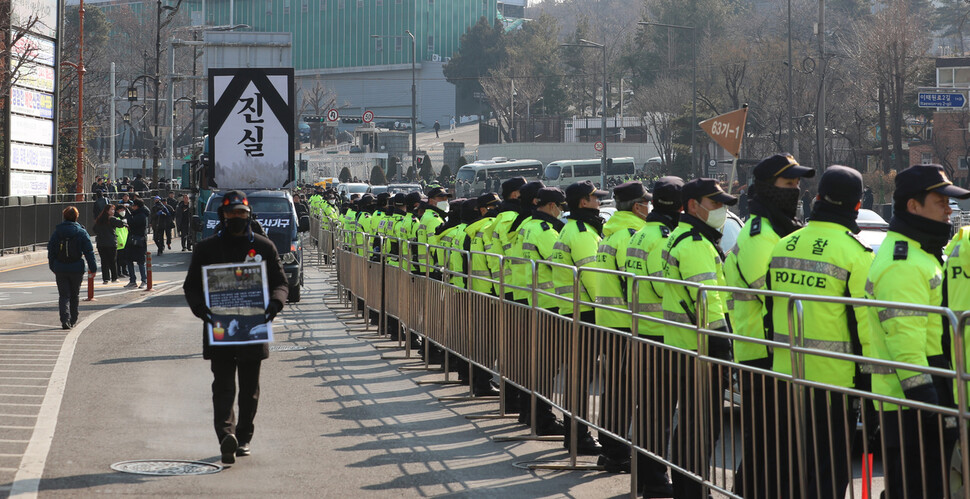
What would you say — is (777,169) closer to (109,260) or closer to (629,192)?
(629,192)

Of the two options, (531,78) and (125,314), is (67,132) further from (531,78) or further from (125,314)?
(531,78)

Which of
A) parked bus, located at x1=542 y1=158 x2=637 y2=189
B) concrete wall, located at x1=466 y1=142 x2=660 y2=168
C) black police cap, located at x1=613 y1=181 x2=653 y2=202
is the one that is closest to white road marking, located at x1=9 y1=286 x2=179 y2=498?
black police cap, located at x1=613 y1=181 x2=653 y2=202

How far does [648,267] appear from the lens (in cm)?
766

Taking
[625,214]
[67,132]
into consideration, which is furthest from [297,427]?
[67,132]

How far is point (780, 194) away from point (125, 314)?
49.8ft

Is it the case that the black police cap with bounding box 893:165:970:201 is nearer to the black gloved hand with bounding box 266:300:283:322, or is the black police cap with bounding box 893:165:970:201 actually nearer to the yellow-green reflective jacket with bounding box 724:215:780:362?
the yellow-green reflective jacket with bounding box 724:215:780:362

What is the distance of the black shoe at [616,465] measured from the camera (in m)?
8.26

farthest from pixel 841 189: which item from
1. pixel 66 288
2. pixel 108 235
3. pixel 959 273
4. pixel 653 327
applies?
pixel 108 235

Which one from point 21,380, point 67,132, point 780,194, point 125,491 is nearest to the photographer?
point 780,194

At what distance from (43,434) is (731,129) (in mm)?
10316

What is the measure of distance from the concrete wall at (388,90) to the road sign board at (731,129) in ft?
399

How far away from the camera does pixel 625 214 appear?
8.98m

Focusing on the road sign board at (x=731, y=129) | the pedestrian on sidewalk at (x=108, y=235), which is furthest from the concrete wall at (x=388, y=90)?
the road sign board at (x=731, y=129)

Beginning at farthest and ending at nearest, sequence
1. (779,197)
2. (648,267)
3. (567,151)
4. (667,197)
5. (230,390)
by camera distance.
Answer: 1. (567,151)
2. (230,390)
3. (667,197)
4. (648,267)
5. (779,197)
